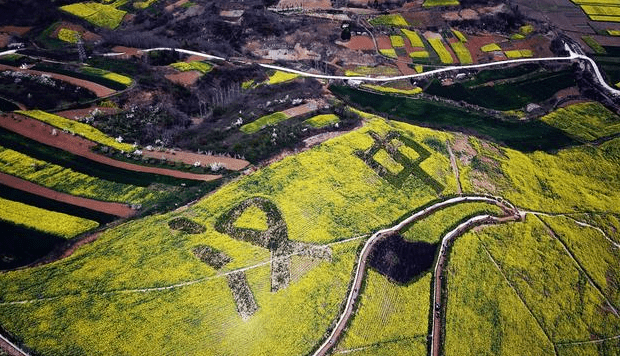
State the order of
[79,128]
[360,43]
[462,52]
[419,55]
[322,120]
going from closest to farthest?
[79,128]
[322,120]
[419,55]
[360,43]
[462,52]

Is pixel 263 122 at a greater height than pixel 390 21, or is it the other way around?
pixel 390 21

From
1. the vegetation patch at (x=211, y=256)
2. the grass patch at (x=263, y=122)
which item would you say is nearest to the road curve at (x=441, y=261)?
the vegetation patch at (x=211, y=256)

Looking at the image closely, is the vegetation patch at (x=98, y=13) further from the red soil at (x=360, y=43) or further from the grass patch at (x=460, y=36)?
the grass patch at (x=460, y=36)

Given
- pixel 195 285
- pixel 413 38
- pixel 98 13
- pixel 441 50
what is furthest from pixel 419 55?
pixel 98 13

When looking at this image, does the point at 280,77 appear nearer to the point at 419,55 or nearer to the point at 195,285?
the point at 419,55

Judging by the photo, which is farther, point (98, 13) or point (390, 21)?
point (390, 21)

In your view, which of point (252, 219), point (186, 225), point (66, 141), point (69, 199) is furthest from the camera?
point (66, 141)

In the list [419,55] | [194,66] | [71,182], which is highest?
[194,66]
